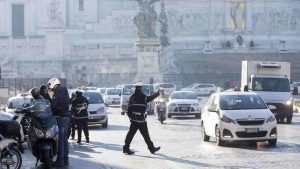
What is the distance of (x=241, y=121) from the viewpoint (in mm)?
20234

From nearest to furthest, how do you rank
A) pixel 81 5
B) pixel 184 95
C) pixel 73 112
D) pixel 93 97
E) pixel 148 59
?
pixel 73 112
pixel 93 97
pixel 184 95
pixel 148 59
pixel 81 5

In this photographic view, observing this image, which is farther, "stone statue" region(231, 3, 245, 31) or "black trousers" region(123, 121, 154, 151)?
"stone statue" region(231, 3, 245, 31)

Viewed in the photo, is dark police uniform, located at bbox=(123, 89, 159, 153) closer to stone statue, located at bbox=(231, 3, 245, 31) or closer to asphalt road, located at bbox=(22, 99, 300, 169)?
asphalt road, located at bbox=(22, 99, 300, 169)

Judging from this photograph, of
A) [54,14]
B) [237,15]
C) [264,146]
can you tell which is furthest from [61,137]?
[54,14]

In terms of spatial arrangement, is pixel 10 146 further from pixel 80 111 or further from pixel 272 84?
pixel 272 84

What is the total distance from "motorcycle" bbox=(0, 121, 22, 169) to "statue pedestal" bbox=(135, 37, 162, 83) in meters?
49.4

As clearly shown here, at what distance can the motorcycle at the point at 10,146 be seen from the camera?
1419 centimetres

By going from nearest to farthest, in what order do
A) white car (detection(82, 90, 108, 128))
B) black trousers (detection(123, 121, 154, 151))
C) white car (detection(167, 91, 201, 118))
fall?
black trousers (detection(123, 121, 154, 151)) → white car (detection(82, 90, 108, 128)) → white car (detection(167, 91, 201, 118))

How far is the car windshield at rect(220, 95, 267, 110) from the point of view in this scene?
21.2 metres

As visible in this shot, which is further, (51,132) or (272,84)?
(272,84)

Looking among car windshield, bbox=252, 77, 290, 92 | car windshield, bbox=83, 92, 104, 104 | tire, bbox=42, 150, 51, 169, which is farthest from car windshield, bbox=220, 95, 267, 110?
car windshield, bbox=252, 77, 290, 92

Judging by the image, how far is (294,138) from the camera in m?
22.7

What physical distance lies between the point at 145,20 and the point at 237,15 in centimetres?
2810

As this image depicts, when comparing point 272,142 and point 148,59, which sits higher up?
point 148,59
